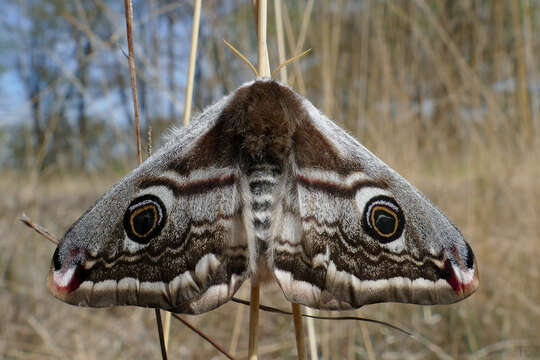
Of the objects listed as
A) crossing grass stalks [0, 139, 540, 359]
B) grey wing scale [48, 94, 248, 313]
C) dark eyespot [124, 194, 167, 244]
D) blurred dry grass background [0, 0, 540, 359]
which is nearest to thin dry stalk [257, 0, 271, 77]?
grey wing scale [48, 94, 248, 313]

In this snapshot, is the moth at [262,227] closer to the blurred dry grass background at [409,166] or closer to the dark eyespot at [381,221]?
the dark eyespot at [381,221]

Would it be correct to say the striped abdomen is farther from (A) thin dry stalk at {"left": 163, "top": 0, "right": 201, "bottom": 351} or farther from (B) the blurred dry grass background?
(B) the blurred dry grass background

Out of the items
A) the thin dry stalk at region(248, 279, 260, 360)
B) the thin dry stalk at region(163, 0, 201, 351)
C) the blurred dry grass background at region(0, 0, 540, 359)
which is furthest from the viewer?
the blurred dry grass background at region(0, 0, 540, 359)

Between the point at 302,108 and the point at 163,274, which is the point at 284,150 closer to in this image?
the point at 302,108

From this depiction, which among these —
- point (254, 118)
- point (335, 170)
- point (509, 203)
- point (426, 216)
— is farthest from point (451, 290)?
point (509, 203)

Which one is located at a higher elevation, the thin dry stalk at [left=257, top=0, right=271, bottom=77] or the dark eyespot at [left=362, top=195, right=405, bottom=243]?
the thin dry stalk at [left=257, top=0, right=271, bottom=77]

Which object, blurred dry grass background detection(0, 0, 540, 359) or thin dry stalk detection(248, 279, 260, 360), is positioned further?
blurred dry grass background detection(0, 0, 540, 359)

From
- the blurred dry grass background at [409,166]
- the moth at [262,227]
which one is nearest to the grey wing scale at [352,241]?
the moth at [262,227]
